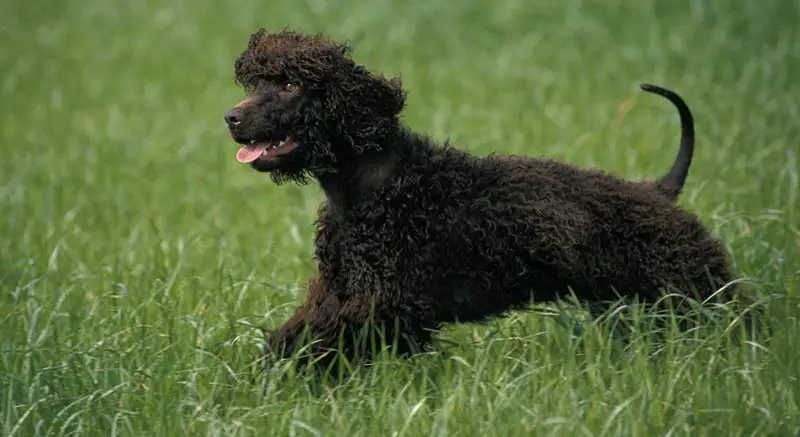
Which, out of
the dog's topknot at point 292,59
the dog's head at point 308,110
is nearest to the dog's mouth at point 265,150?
the dog's head at point 308,110

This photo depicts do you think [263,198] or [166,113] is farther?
[166,113]

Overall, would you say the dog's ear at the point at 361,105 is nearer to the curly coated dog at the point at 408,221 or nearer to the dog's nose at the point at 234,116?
the curly coated dog at the point at 408,221

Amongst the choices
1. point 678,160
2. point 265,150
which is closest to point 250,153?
point 265,150

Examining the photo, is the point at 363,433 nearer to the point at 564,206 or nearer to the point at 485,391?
the point at 485,391

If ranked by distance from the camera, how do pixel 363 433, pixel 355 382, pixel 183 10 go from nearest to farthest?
pixel 363 433 < pixel 355 382 < pixel 183 10

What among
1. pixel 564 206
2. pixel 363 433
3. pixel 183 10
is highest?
pixel 183 10

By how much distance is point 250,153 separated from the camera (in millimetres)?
4316

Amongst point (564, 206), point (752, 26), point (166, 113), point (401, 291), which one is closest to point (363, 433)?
point (401, 291)

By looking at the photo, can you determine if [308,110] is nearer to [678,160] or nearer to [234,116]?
[234,116]

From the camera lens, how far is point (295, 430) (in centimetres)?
390

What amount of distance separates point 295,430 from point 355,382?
452mm

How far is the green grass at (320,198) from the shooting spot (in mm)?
4027

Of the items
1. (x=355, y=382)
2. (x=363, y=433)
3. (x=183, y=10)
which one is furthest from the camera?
(x=183, y=10)

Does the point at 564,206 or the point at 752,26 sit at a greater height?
the point at 752,26
